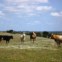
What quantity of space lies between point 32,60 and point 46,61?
1.21 metres

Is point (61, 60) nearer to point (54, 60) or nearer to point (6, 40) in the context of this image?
point (54, 60)

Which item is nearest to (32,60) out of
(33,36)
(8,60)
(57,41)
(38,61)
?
(38,61)

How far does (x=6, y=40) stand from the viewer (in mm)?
44531

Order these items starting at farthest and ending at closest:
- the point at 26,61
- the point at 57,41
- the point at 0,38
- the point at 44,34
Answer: the point at 44,34
the point at 0,38
the point at 57,41
the point at 26,61

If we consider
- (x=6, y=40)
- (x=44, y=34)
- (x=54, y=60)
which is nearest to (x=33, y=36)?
(x=6, y=40)

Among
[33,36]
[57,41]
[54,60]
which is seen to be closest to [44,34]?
[33,36]

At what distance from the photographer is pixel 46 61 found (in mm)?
20859

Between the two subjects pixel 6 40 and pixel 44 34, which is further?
pixel 44 34

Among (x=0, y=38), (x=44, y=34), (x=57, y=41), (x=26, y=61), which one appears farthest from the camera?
(x=44, y=34)

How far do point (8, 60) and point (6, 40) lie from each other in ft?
76.6

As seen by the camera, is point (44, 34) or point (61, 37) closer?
point (61, 37)

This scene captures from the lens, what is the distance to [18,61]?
2077cm

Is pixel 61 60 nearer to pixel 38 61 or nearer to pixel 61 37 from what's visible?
pixel 38 61

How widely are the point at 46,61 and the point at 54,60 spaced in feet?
2.91
